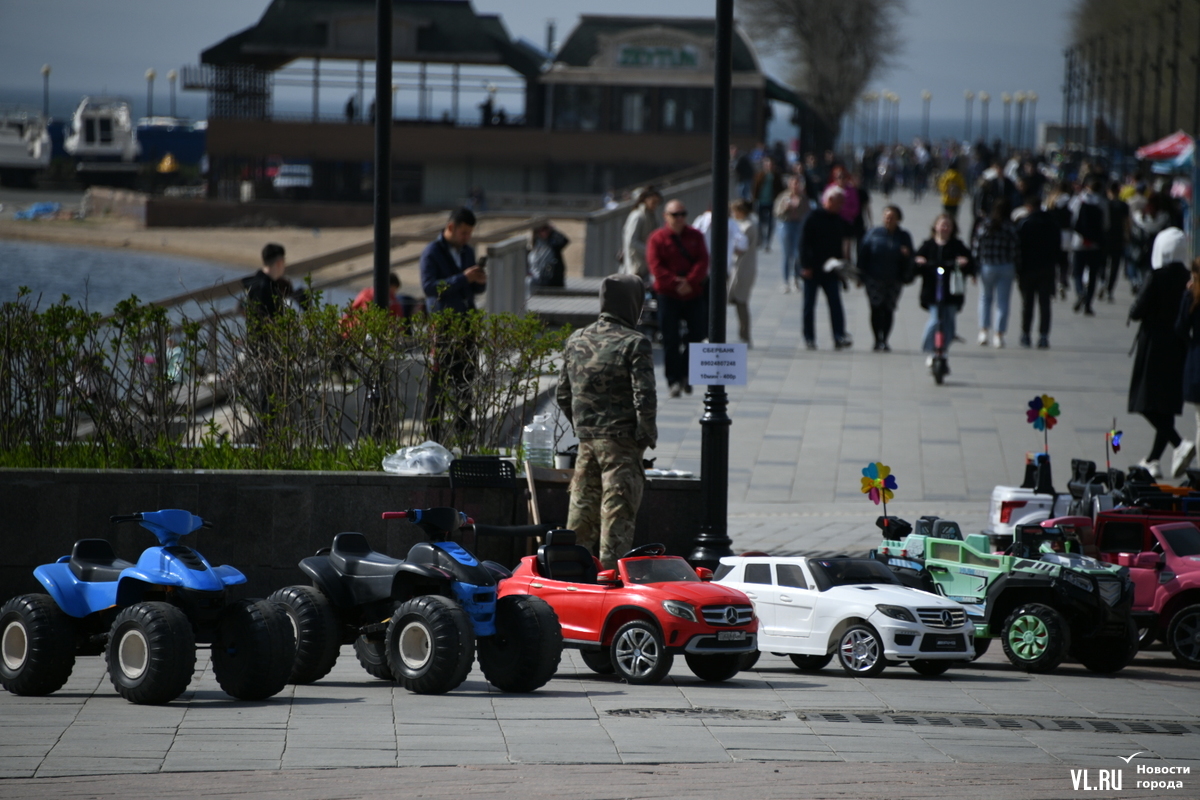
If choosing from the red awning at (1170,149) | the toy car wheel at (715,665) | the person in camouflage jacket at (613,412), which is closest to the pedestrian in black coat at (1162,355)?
the person in camouflage jacket at (613,412)

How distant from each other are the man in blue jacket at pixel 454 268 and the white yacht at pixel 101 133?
295 feet

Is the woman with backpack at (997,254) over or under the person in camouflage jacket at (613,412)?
over

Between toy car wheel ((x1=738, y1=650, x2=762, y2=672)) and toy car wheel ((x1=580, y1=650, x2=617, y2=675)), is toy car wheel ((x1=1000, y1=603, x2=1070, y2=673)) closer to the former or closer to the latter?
toy car wheel ((x1=738, y1=650, x2=762, y2=672))

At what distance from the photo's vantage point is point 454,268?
40.7 ft

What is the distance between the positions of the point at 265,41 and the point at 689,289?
191 feet

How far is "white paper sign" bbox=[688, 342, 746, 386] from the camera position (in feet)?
32.5

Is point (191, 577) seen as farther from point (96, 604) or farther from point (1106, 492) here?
point (1106, 492)

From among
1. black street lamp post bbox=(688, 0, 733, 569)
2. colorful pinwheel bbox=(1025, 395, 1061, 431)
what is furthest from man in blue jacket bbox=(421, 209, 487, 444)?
colorful pinwheel bbox=(1025, 395, 1061, 431)

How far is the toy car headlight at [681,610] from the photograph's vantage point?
307 inches

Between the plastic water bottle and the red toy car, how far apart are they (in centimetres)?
192

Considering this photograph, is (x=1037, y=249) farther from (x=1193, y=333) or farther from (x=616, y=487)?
(x=616, y=487)

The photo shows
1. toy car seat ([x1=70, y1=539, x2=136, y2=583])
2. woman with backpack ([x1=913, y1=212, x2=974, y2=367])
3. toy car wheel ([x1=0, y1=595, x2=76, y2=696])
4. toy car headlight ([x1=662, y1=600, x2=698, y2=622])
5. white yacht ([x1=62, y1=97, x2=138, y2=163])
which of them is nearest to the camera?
toy car wheel ([x1=0, y1=595, x2=76, y2=696])

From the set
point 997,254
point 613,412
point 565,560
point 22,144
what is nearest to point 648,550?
point 565,560

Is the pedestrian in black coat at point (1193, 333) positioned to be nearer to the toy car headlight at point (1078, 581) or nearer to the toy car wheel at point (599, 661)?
the toy car headlight at point (1078, 581)
